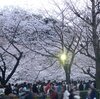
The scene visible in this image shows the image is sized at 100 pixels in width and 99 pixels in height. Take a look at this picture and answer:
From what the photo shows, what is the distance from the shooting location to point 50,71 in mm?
60625

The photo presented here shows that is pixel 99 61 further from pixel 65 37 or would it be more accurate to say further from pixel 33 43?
pixel 33 43

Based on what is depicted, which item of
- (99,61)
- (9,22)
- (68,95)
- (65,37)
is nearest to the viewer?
(68,95)

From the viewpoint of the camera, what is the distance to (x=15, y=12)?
250 ft

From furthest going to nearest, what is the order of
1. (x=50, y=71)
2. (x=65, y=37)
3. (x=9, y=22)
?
(x=9, y=22), (x=50, y=71), (x=65, y=37)

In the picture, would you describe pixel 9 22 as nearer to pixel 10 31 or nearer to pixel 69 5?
pixel 10 31

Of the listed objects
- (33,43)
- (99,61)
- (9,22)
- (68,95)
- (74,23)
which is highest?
(9,22)

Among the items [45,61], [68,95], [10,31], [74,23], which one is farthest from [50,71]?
[68,95]

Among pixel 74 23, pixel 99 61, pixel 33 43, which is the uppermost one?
pixel 33 43

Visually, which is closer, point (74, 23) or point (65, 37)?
point (74, 23)

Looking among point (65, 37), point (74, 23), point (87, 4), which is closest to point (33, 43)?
point (65, 37)

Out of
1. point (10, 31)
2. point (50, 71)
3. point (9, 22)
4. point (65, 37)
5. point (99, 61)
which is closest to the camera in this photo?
point (99, 61)

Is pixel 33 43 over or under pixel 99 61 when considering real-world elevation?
over

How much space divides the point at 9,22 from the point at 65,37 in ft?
96.0

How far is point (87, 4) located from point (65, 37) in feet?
45.6
